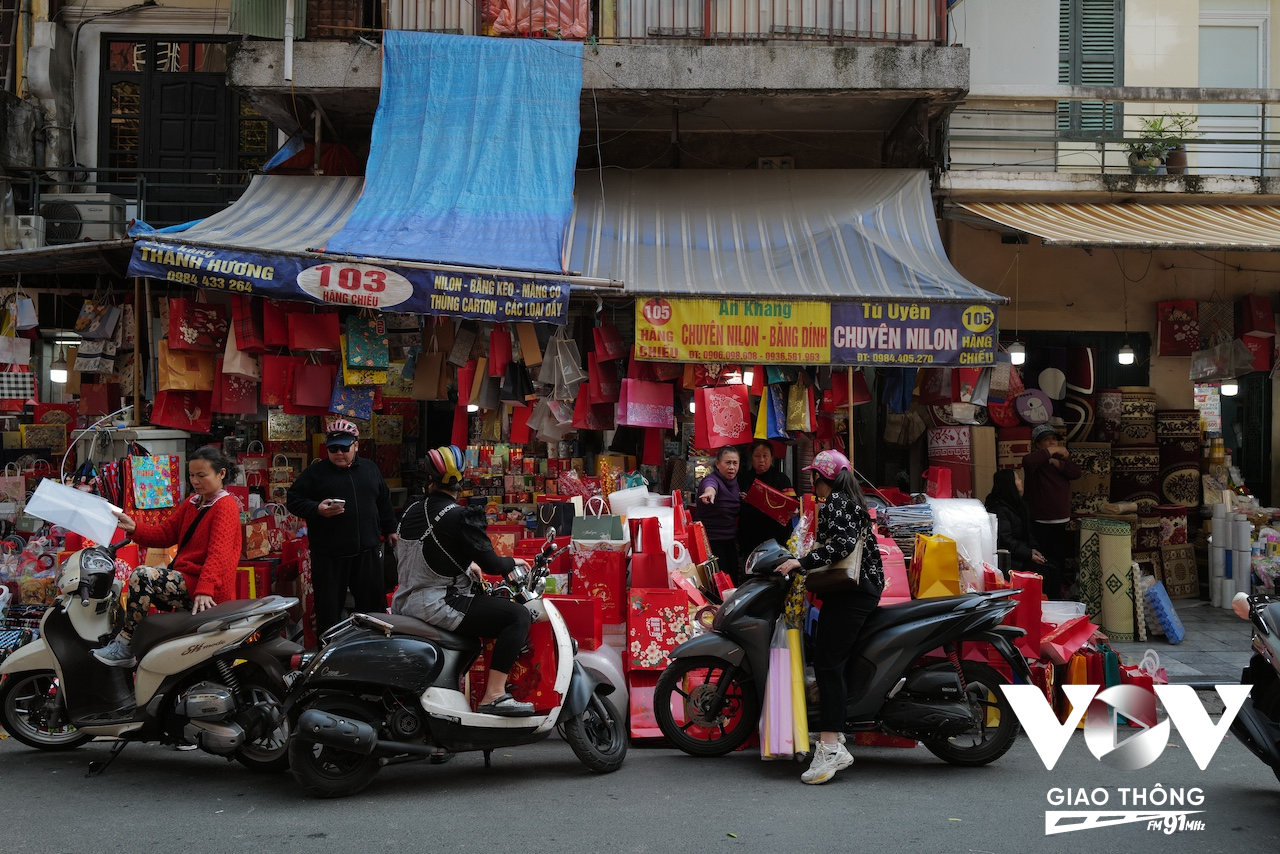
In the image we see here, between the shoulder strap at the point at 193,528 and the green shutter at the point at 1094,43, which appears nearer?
the shoulder strap at the point at 193,528

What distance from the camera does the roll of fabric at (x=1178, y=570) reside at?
11.0 m

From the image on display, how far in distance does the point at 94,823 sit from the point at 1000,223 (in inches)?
335

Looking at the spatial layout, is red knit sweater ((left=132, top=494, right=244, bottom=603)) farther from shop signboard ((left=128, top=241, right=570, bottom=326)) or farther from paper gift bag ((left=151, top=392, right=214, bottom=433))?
paper gift bag ((left=151, top=392, right=214, bottom=433))

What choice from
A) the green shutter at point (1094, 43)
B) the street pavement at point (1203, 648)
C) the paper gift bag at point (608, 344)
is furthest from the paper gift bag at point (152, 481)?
the green shutter at point (1094, 43)

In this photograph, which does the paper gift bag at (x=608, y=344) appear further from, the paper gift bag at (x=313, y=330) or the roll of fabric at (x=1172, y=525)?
the roll of fabric at (x=1172, y=525)

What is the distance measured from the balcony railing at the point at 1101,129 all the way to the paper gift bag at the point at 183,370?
24.9ft

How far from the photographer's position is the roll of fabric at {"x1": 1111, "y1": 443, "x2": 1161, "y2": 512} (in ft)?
36.2

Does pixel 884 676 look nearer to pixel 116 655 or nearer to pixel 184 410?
pixel 116 655

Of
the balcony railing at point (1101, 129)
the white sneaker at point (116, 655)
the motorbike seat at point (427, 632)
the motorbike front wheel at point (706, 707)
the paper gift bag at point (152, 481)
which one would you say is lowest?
the motorbike front wheel at point (706, 707)

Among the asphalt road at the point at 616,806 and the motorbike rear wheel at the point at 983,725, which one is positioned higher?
the motorbike rear wheel at the point at 983,725

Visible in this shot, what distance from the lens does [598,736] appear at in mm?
5734

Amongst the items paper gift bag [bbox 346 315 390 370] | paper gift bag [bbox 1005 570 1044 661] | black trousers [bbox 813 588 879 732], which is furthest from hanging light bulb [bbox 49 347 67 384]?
paper gift bag [bbox 1005 570 1044 661]

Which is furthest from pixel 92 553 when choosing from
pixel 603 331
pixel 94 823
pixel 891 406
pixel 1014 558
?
pixel 1014 558

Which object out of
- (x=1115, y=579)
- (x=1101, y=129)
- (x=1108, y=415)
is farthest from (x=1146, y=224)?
(x=1115, y=579)
